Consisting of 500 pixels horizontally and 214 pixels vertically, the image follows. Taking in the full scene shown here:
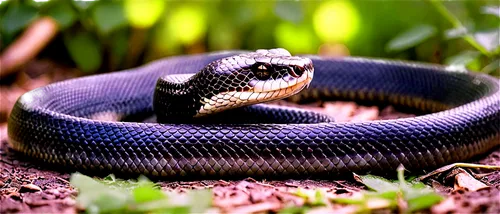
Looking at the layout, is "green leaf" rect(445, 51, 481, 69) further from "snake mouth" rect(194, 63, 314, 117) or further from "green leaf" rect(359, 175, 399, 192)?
"green leaf" rect(359, 175, 399, 192)

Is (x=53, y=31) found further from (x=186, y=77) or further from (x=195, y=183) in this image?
(x=195, y=183)

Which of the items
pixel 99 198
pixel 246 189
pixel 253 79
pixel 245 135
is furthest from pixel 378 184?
pixel 99 198

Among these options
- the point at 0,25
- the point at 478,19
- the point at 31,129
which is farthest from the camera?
the point at 478,19

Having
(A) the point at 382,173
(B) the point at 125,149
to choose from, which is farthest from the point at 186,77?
(A) the point at 382,173

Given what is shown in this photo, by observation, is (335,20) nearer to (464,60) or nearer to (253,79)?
(464,60)

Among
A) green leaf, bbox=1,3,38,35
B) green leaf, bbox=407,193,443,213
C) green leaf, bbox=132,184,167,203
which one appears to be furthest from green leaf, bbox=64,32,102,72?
green leaf, bbox=407,193,443,213

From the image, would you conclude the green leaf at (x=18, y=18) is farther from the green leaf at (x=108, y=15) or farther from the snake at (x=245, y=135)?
the snake at (x=245, y=135)

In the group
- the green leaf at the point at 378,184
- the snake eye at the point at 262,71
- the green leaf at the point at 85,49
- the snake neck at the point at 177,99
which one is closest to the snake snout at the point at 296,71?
the snake eye at the point at 262,71
